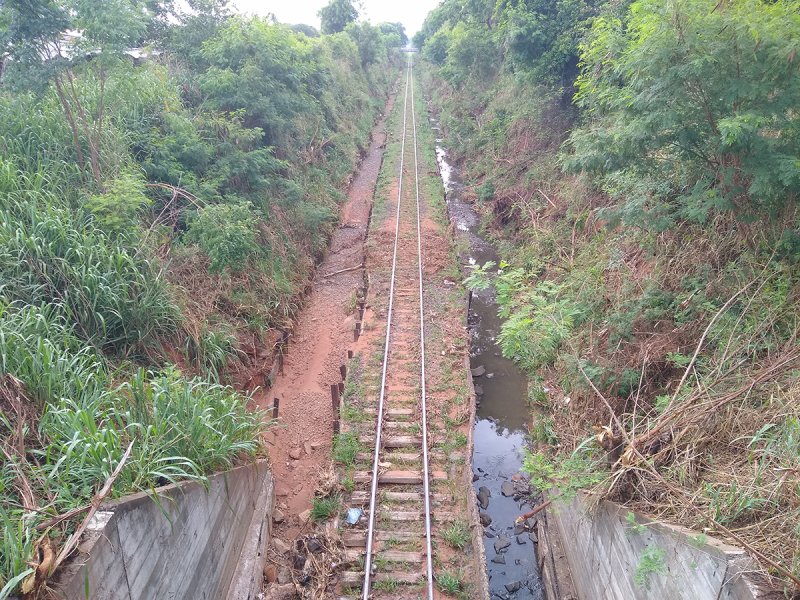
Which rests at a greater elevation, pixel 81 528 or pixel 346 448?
pixel 81 528

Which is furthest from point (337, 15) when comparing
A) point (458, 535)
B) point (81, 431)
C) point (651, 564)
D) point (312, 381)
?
point (651, 564)

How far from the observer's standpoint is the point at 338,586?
6.71 meters

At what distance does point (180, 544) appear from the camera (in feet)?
16.8

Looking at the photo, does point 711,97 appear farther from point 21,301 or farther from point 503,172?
point 503,172

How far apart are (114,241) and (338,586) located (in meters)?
6.66

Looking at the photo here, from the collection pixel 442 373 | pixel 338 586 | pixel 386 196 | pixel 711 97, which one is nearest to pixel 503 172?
pixel 386 196

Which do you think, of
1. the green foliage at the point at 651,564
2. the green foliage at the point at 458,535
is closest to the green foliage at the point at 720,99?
the green foliage at the point at 651,564

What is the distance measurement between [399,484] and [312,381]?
3799 millimetres

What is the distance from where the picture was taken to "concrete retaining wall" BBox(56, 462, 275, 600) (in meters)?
3.88

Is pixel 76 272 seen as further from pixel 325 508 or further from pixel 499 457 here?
pixel 499 457

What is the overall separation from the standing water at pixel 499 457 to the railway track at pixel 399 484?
1211 mm

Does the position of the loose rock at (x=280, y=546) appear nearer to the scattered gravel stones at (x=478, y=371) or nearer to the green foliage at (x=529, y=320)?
the green foliage at (x=529, y=320)

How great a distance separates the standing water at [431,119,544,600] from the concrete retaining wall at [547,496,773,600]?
0.88 meters

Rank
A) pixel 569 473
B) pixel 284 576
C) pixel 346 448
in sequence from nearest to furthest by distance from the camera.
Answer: pixel 569 473, pixel 284 576, pixel 346 448
